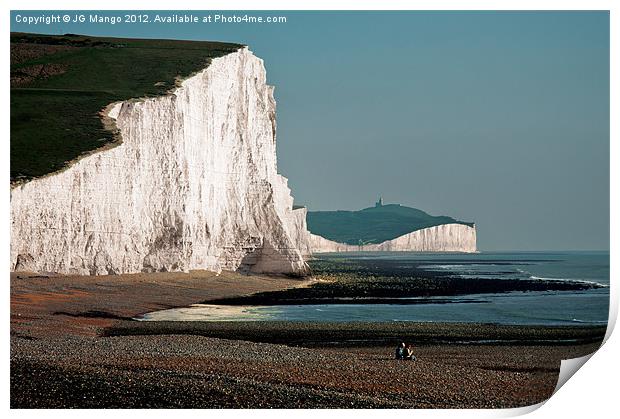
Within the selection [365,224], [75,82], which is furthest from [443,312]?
[365,224]

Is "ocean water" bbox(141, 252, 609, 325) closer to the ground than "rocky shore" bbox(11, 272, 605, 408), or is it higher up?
higher up

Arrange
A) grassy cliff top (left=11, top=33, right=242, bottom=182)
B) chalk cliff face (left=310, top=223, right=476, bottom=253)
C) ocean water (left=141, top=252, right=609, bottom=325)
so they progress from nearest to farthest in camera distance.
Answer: ocean water (left=141, top=252, right=609, bottom=325)
grassy cliff top (left=11, top=33, right=242, bottom=182)
chalk cliff face (left=310, top=223, right=476, bottom=253)

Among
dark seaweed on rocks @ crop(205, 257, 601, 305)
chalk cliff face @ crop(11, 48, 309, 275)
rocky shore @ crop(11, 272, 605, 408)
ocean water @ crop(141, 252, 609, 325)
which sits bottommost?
rocky shore @ crop(11, 272, 605, 408)

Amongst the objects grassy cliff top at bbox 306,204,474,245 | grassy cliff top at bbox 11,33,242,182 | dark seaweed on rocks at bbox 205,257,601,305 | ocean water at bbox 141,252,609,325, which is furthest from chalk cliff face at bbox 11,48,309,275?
grassy cliff top at bbox 306,204,474,245

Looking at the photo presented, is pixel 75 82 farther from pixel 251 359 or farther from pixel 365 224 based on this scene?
pixel 365 224

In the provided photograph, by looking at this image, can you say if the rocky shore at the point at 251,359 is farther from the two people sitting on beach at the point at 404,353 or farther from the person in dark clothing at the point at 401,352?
the person in dark clothing at the point at 401,352

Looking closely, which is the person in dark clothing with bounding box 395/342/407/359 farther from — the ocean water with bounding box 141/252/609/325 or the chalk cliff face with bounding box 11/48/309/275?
the chalk cliff face with bounding box 11/48/309/275
